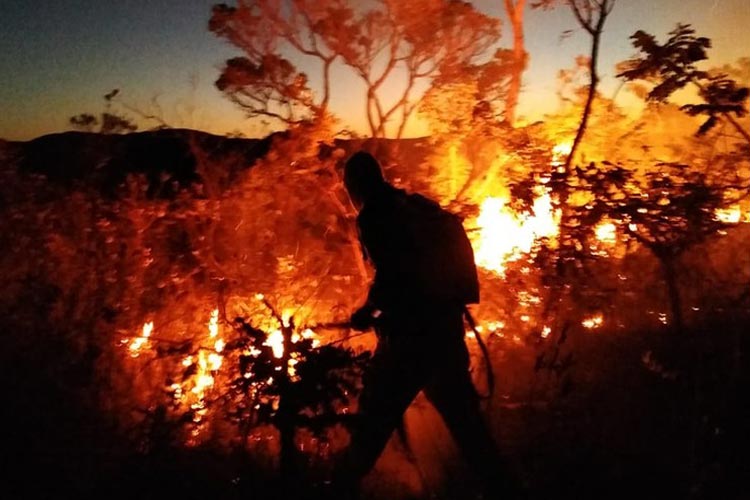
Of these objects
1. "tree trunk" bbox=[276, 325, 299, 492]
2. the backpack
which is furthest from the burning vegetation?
the backpack

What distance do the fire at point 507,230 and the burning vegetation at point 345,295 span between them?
23 mm

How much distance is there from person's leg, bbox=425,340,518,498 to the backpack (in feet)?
0.92

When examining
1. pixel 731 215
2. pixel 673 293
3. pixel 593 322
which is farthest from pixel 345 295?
pixel 731 215

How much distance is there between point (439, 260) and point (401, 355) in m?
0.50

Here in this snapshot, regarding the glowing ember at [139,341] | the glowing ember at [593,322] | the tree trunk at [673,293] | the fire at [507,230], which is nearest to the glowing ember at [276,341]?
the glowing ember at [139,341]

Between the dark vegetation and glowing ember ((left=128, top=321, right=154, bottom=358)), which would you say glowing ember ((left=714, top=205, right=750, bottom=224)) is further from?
glowing ember ((left=128, top=321, right=154, bottom=358))

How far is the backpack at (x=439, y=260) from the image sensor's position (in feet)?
11.7

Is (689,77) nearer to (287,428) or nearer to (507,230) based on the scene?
(507,230)

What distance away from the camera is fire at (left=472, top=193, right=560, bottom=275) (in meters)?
4.95

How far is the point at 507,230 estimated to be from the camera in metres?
5.46

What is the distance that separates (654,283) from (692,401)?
982 millimetres

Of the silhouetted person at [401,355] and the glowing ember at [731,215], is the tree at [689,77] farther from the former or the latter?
the silhouetted person at [401,355]

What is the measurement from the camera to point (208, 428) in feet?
13.9

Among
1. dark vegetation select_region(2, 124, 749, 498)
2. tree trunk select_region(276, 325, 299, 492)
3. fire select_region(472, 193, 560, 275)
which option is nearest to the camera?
tree trunk select_region(276, 325, 299, 492)
